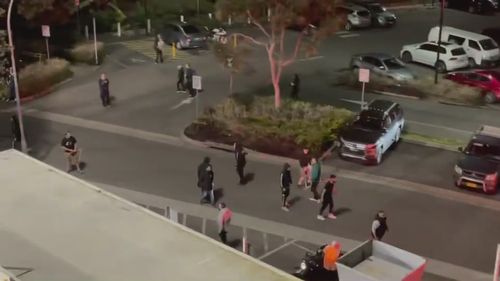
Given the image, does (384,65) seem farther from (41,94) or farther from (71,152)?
(71,152)

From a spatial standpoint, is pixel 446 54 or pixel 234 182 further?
pixel 446 54

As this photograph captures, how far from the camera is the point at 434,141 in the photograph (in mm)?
26172

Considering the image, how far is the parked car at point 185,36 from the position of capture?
39.2 meters

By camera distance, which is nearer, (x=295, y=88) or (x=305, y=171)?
(x=305, y=171)

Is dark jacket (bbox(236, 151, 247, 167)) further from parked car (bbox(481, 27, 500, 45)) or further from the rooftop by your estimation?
parked car (bbox(481, 27, 500, 45))

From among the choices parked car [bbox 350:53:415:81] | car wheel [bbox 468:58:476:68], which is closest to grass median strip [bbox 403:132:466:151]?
parked car [bbox 350:53:415:81]

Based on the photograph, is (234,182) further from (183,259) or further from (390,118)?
(183,259)

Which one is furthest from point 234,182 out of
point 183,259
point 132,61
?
point 132,61

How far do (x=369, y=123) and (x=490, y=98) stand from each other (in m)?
8.76

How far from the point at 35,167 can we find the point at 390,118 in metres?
13.0

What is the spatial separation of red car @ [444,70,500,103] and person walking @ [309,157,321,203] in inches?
513

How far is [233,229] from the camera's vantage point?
19.6 metres

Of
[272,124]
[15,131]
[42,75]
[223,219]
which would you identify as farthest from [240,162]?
[42,75]

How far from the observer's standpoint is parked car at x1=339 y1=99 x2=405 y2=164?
23859 millimetres
